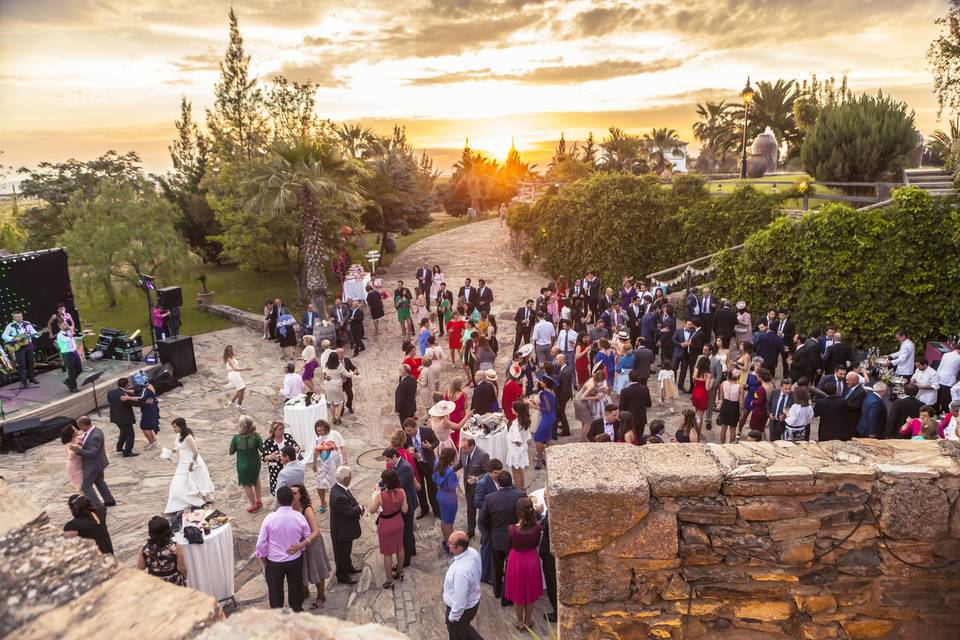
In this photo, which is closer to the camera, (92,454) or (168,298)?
(92,454)

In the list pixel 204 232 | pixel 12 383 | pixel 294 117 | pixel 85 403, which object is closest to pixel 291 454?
pixel 85 403

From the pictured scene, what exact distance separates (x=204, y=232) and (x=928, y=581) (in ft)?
102

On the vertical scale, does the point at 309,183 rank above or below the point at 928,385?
above

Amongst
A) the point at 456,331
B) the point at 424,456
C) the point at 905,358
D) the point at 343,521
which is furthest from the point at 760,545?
the point at 456,331

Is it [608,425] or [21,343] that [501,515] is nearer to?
[608,425]

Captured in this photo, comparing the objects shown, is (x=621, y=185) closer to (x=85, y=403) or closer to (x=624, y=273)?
(x=624, y=273)

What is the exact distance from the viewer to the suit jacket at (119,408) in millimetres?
10940

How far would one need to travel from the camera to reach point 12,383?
14867 mm

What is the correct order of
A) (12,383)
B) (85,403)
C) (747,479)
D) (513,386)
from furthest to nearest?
(12,383), (85,403), (513,386), (747,479)

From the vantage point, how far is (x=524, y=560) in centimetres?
646

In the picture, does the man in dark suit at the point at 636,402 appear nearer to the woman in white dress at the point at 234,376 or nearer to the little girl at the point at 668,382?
the little girl at the point at 668,382

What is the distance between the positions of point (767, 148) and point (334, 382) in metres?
32.1

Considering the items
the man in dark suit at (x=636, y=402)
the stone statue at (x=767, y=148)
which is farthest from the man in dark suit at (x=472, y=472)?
the stone statue at (x=767, y=148)

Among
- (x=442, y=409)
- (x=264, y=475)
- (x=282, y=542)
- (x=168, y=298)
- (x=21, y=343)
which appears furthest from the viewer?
(x=168, y=298)
